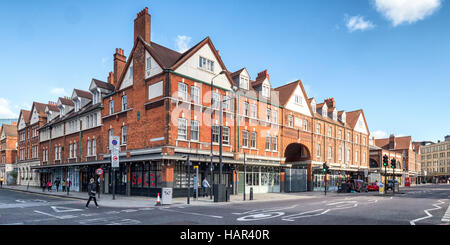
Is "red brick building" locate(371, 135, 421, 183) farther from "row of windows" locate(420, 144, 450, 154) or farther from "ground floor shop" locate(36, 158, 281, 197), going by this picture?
"ground floor shop" locate(36, 158, 281, 197)

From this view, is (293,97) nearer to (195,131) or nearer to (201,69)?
(201,69)

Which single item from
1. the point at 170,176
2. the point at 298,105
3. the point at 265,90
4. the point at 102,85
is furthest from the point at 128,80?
the point at 298,105

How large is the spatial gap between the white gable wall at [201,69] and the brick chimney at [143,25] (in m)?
4.97

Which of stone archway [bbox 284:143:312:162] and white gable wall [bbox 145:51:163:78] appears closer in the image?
white gable wall [bbox 145:51:163:78]

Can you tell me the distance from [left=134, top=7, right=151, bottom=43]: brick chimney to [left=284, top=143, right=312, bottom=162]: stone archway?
23.0 meters

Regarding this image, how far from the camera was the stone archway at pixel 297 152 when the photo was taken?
4334 centimetres

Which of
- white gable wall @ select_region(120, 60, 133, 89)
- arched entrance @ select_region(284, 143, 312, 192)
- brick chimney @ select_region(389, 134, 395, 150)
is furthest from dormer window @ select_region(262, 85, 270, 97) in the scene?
brick chimney @ select_region(389, 134, 395, 150)

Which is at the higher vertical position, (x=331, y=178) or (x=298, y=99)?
(x=298, y=99)

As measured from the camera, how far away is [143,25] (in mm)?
30953

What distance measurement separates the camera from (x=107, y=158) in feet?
110

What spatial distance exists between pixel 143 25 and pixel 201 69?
277 inches

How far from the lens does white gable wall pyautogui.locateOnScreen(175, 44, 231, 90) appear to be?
28781 mm

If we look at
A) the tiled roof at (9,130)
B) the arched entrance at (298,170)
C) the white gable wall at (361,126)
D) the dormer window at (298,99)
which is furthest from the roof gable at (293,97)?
the tiled roof at (9,130)

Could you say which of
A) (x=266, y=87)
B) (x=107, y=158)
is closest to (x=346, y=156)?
(x=266, y=87)
